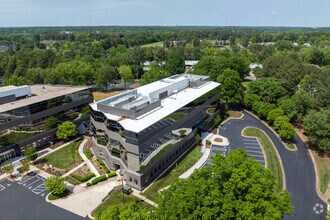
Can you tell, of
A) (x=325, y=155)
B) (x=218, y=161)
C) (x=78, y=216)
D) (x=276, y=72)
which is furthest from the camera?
(x=276, y=72)

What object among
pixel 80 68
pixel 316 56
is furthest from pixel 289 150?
pixel 316 56

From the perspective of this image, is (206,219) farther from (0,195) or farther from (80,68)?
(80,68)

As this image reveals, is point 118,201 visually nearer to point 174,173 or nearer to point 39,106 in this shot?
point 174,173

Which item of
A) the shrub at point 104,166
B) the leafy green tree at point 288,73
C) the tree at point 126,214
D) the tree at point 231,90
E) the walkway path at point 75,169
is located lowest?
the walkway path at point 75,169

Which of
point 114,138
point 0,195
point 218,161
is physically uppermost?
point 218,161

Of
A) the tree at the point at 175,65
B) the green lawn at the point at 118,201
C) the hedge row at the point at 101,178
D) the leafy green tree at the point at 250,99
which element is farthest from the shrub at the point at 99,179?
the tree at the point at 175,65

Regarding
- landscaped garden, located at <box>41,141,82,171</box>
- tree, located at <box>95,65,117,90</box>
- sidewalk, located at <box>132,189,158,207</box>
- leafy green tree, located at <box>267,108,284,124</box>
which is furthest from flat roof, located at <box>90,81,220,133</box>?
tree, located at <box>95,65,117,90</box>

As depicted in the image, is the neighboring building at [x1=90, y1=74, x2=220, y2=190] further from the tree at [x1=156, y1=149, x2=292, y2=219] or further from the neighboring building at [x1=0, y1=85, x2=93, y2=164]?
the neighboring building at [x1=0, y1=85, x2=93, y2=164]

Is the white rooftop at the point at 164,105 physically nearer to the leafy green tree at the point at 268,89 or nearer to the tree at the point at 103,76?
the leafy green tree at the point at 268,89
